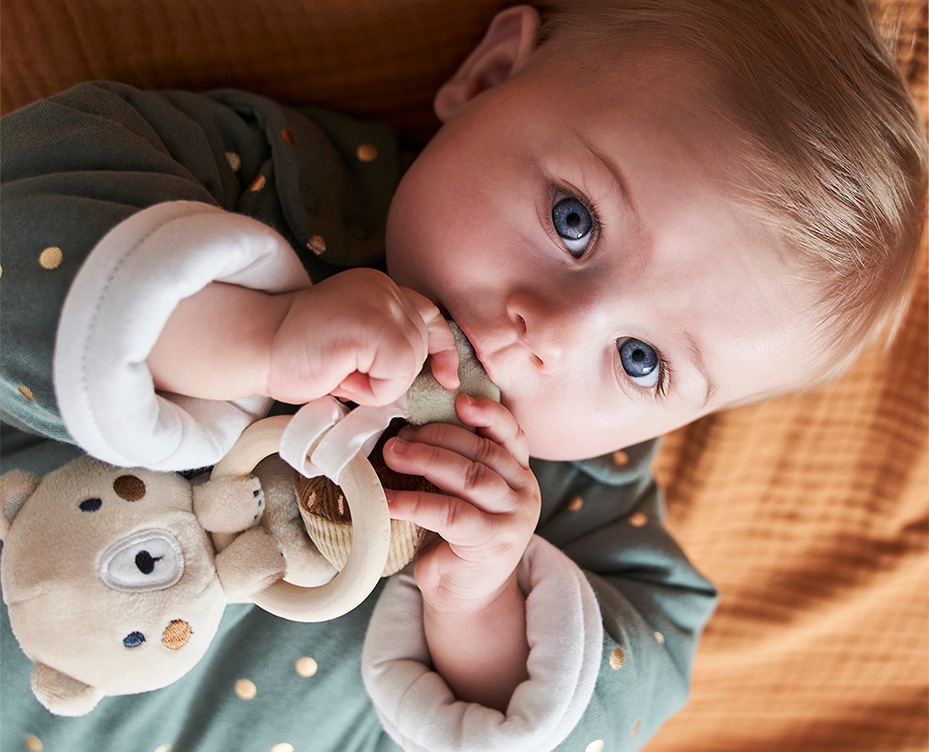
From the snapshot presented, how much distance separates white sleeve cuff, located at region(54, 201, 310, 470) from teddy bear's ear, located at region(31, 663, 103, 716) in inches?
8.5

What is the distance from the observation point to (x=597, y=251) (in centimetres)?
90

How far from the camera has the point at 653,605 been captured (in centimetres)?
120

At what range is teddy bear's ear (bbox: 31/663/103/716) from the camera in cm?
73

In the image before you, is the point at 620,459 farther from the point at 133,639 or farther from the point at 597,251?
the point at 133,639

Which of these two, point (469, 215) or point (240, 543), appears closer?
point (240, 543)

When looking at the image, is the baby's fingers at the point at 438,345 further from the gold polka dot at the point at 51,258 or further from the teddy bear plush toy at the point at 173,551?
the gold polka dot at the point at 51,258

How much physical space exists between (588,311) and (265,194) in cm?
45

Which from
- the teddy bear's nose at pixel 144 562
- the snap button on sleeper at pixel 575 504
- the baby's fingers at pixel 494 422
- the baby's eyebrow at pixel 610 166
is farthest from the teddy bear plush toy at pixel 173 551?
the snap button on sleeper at pixel 575 504

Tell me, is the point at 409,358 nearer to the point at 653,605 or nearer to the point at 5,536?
the point at 5,536

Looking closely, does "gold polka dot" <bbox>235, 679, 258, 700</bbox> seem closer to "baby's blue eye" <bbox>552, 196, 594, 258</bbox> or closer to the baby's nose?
the baby's nose

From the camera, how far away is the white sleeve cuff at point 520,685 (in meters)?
0.95

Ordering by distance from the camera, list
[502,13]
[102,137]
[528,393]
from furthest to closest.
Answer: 1. [502,13]
2. [528,393]
3. [102,137]

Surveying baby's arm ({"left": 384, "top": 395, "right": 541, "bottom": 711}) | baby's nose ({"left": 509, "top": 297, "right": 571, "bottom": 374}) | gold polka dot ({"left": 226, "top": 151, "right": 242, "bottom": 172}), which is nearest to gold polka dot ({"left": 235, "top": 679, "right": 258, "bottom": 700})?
baby's arm ({"left": 384, "top": 395, "right": 541, "bottom": 711})

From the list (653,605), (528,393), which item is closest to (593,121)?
(528,393)
